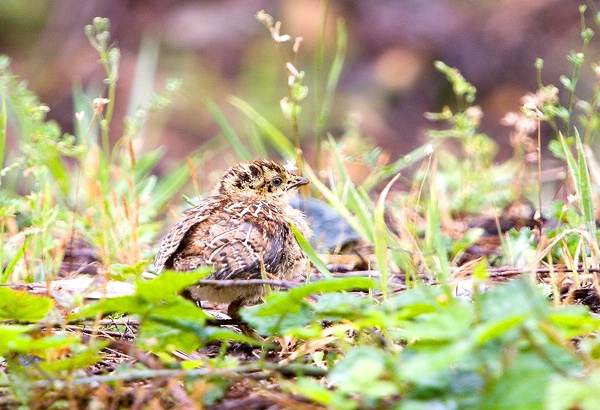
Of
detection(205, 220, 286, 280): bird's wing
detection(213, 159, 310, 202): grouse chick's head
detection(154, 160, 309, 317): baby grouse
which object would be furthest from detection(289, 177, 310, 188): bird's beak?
detection(205, 220, 286, 280): bird's wing

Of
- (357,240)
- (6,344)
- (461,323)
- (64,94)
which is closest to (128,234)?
(357,240)

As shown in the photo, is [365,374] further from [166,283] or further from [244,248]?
[244,248]

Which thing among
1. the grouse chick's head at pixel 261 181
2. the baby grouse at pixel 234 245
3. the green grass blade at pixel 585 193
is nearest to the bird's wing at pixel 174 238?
the baby grouse at pixel 234 245

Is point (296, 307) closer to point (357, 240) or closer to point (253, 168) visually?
point (253, 168)

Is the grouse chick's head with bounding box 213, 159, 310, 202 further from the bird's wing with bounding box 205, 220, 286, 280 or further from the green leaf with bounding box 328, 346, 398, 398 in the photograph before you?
the green leaf with bounding box 328, 346, 398, 398

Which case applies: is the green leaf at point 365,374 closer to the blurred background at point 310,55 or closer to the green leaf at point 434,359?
the green leaf at point 434,359

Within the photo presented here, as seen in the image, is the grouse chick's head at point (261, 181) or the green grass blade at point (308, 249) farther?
the grouse chick's head at point (261, 181)

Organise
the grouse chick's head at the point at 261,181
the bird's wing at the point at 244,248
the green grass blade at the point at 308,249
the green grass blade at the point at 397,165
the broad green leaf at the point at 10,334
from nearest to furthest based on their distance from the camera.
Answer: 1. the broad green leaf at the point at 10,334
2. the green grass blade at the point at 308,249
3. the bird's wing at the point at 244,248
4. the green grass blade at the point at 397,165
5. the grouse chick's head at the point at 261,181
